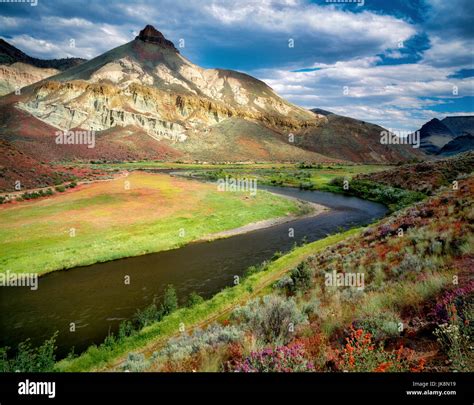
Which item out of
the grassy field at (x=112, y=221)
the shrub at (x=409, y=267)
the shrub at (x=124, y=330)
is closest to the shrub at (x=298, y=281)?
the shrub at (x=409, y=267)

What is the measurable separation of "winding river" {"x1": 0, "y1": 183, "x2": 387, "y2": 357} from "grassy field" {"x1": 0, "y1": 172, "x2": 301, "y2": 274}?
2126 mm

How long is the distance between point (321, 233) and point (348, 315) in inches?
1057

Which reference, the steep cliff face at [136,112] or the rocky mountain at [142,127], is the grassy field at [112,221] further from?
the steep cliff face at [136,112]

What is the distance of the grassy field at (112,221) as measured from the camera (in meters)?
24.6

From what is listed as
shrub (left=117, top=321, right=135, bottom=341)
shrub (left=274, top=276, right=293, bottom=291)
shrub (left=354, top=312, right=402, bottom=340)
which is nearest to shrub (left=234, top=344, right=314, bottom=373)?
shrub (left=354, top=312, right=402, bottom=340)

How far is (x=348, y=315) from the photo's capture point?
7.99 metres

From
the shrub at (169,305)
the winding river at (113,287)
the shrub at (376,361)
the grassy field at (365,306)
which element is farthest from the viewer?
the shrub at (169,305)

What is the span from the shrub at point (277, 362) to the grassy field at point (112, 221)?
22.1 meters

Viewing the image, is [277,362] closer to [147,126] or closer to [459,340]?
[459,340]

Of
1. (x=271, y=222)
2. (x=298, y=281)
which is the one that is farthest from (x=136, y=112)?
(x=298, y=281)
